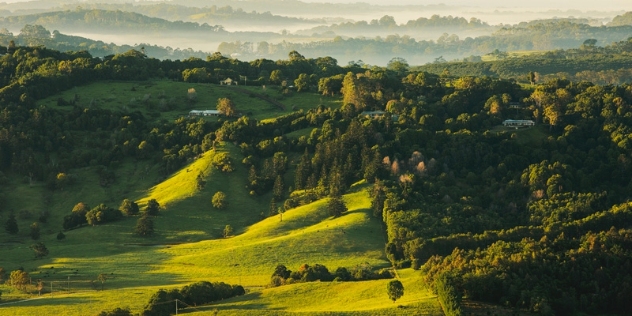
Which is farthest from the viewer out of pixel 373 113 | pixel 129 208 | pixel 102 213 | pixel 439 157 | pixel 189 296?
pixel 373 113

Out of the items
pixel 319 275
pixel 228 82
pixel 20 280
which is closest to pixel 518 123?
pixel 228 82

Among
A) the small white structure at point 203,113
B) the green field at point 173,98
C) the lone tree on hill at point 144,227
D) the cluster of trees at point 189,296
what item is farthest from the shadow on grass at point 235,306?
the small white structure at point 203,113

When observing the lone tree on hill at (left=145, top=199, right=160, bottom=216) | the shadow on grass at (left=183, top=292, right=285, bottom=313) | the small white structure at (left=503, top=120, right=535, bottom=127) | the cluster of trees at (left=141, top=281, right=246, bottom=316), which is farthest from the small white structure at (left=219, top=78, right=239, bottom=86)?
the shadow on grass at (left=183, top=292, right=285, bottom=313)

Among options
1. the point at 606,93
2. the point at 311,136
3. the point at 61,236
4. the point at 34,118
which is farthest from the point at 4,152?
the point at 606,93

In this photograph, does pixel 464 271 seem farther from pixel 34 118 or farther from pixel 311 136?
pixel 34 118

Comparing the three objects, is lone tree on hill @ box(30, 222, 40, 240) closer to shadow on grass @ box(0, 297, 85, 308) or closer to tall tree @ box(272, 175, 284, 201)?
tall tree @ box(272, 175, 284, 201)

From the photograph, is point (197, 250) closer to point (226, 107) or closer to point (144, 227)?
point (144, 227)
